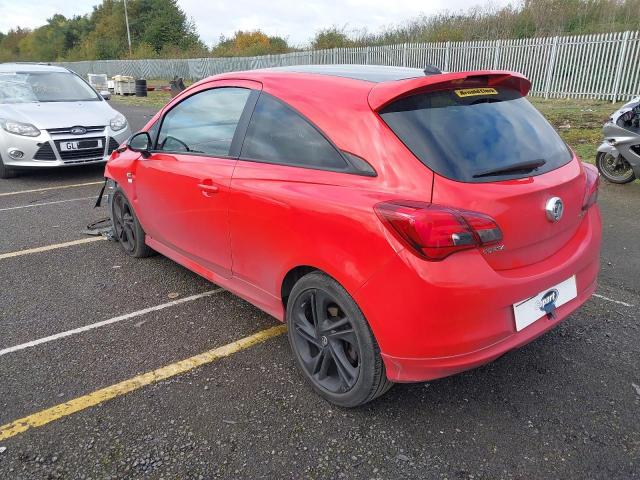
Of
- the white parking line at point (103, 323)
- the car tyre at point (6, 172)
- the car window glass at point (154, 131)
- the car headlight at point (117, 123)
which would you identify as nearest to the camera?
the white parking line at point (103, 323)

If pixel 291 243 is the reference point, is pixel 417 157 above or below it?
above

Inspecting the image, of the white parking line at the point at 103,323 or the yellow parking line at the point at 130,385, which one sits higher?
the yellow parking line at the point at 130,385

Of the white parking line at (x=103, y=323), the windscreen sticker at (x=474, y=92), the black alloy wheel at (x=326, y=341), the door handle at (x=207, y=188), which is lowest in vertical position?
the white parking line at (x=103, y=323)

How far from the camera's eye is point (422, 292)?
81.6 inches

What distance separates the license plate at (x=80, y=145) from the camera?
769 centimetres

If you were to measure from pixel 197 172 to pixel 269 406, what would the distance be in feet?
5.17

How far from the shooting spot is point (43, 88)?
871 cm

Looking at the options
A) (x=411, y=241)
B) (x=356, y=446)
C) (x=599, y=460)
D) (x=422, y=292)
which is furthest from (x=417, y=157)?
(x=599, y=460)

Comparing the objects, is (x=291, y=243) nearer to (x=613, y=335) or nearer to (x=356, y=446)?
(x=356, y=446)

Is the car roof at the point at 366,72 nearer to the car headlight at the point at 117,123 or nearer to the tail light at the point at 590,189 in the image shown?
the tail light at the point at 590,189

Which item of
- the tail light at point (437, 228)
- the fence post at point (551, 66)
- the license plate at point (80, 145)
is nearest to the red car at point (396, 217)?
the tail light at point (437, 228)

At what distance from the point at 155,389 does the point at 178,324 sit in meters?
0.77

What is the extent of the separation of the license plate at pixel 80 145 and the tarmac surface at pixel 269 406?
14.2 feet

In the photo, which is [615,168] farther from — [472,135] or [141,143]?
[141,143]
